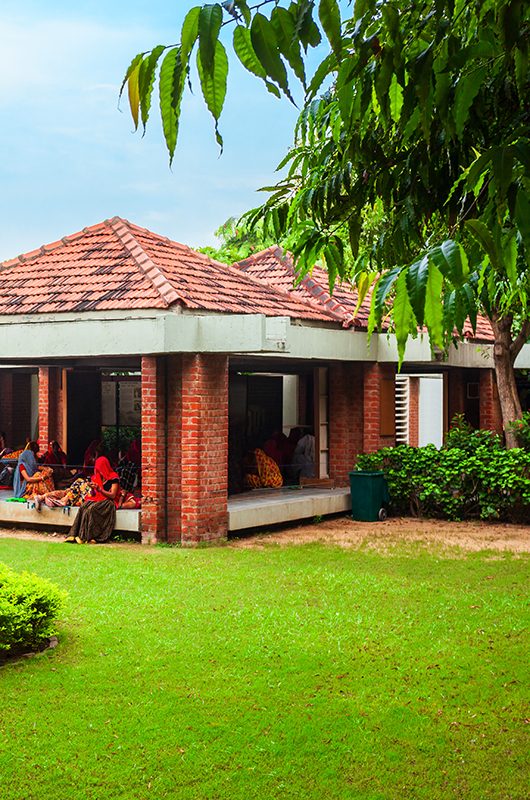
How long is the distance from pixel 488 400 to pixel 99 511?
443 inches

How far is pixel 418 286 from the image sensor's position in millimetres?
2525

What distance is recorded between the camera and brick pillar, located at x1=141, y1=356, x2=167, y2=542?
46.6 feet

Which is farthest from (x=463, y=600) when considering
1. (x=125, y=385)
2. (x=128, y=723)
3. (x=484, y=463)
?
(x=125, y=385)

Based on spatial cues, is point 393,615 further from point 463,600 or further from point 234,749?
point 234,749

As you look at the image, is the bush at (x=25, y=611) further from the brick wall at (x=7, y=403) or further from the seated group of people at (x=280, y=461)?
the brick wall at (x=7, y=403)

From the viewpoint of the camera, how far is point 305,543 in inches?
572

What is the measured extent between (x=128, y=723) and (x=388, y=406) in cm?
1284

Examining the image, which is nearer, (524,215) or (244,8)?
(244,8)

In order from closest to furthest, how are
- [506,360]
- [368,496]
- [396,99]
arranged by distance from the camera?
1. [396,99]
2. [368,496]
3. [506,360]

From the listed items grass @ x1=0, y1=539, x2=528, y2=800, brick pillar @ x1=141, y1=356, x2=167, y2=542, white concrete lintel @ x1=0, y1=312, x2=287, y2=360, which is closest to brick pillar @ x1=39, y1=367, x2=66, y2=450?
white concrete lintel @ x1=0, y1=312, x2=287, y2=360

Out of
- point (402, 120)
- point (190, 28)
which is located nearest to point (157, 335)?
point (402, 120)

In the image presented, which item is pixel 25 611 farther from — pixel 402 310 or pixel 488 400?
pixel 488 400

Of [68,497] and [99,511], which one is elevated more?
[68,497]

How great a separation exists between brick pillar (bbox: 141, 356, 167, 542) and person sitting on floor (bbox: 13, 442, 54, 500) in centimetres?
223
